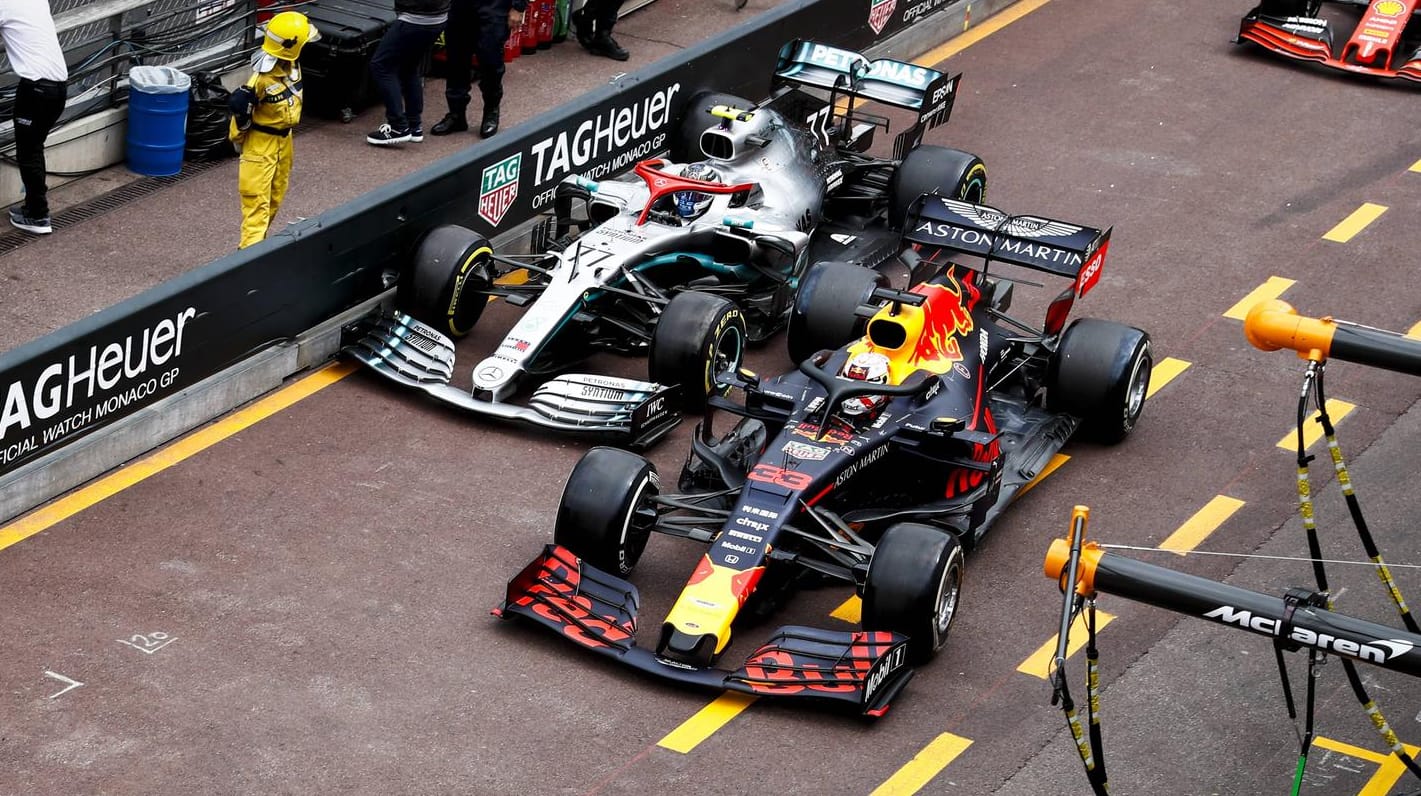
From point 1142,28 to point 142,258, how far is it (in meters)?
11.4

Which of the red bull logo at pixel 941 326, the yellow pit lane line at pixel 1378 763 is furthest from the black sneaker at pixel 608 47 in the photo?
the yellow pit lane line at pixel 1378 763

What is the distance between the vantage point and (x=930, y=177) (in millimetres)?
16188

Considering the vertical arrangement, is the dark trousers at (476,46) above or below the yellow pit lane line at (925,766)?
above

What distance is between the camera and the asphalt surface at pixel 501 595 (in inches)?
412

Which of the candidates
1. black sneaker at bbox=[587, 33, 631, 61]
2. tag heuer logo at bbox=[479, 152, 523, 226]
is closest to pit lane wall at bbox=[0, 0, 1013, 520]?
tag heuer logo at bbox=[479, 152, 523, 226]

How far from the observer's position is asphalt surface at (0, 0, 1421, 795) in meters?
10.5

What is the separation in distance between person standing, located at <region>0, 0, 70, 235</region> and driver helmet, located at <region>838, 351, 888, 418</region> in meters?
6.61

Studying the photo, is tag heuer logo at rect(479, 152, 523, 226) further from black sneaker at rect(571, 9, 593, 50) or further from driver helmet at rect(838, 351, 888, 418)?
black sneaker at rect(571, 9, 593, 50)

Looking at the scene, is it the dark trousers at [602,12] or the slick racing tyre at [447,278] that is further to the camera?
the dark trousers at [602,12]

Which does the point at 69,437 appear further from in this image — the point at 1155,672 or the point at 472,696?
the point at 1155,672

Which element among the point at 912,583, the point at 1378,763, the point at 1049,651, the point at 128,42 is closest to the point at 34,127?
the point at 128,42

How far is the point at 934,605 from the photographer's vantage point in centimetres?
1099

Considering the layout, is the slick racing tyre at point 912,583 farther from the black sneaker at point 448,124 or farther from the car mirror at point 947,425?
the black sneaker at point 448,124

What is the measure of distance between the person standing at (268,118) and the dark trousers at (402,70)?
218 cm
